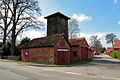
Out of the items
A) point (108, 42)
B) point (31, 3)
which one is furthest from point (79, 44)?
point (108, 42)

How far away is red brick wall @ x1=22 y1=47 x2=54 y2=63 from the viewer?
19.3m

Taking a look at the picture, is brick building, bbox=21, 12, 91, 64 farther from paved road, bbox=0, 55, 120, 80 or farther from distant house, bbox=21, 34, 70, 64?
paved road, bbox=0, 55, 120, 80

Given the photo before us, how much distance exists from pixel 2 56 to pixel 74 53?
64.0 ft

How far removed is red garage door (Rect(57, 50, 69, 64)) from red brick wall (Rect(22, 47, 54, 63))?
1189 mm

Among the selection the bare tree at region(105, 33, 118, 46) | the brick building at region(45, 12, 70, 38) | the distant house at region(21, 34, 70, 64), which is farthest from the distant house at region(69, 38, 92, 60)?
the bare tree at region(105, 33, 118, 46)

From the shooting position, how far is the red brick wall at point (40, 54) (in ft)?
63.5

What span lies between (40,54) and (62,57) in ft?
13.4

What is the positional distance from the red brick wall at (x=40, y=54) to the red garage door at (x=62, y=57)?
1.19 meters

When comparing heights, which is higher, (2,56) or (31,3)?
(31,3)

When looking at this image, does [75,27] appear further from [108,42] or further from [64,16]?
[108,42]

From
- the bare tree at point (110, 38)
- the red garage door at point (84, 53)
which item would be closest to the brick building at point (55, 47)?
the red garage door at point (84, 53)

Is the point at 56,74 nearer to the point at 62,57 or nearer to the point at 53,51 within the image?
the point at 53,51

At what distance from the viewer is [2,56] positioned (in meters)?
31.8

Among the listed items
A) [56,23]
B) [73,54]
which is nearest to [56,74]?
[73,54]
